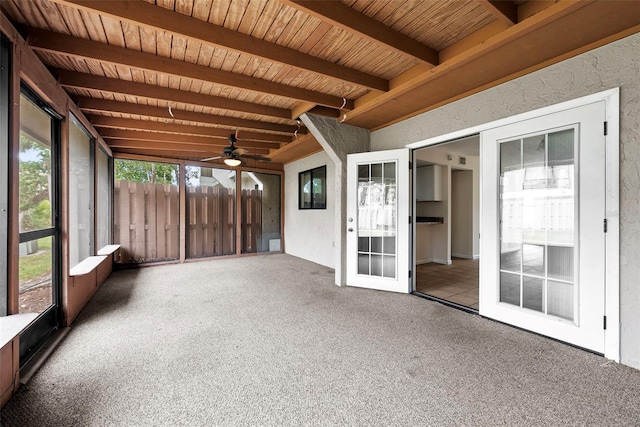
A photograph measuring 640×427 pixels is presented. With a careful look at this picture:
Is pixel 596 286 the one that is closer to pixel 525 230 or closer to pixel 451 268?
pixel 525 230

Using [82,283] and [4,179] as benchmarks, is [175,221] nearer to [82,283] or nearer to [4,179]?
[82,283]

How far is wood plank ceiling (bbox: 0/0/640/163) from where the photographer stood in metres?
1.92

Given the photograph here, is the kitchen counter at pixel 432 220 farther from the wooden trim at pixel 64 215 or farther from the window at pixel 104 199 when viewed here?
the window at pixel 104 199

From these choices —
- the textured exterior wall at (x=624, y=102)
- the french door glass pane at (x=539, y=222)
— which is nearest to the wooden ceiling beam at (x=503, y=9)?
the textured exterior wall at (x=624, y=102)

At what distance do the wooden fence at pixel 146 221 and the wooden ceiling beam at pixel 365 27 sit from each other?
5.38 m

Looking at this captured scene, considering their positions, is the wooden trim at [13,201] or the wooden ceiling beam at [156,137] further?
the wooden ceiling beam at [156,137]

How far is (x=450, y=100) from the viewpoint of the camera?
126 inches

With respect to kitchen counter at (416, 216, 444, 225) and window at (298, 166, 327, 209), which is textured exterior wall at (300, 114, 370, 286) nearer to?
window at (298, 166, 327, 209)

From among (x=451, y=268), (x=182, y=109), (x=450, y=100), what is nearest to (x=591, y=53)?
(x=450, y=100)

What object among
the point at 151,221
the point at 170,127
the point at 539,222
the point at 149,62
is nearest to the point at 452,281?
the point at 539,222

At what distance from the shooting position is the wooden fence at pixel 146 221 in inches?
219

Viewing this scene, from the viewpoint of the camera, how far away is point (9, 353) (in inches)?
66.6

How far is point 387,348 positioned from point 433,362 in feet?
1.21

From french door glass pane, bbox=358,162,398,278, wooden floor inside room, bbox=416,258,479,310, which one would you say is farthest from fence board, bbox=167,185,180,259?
wooden floor inside room, bbox=416,258,479,310
